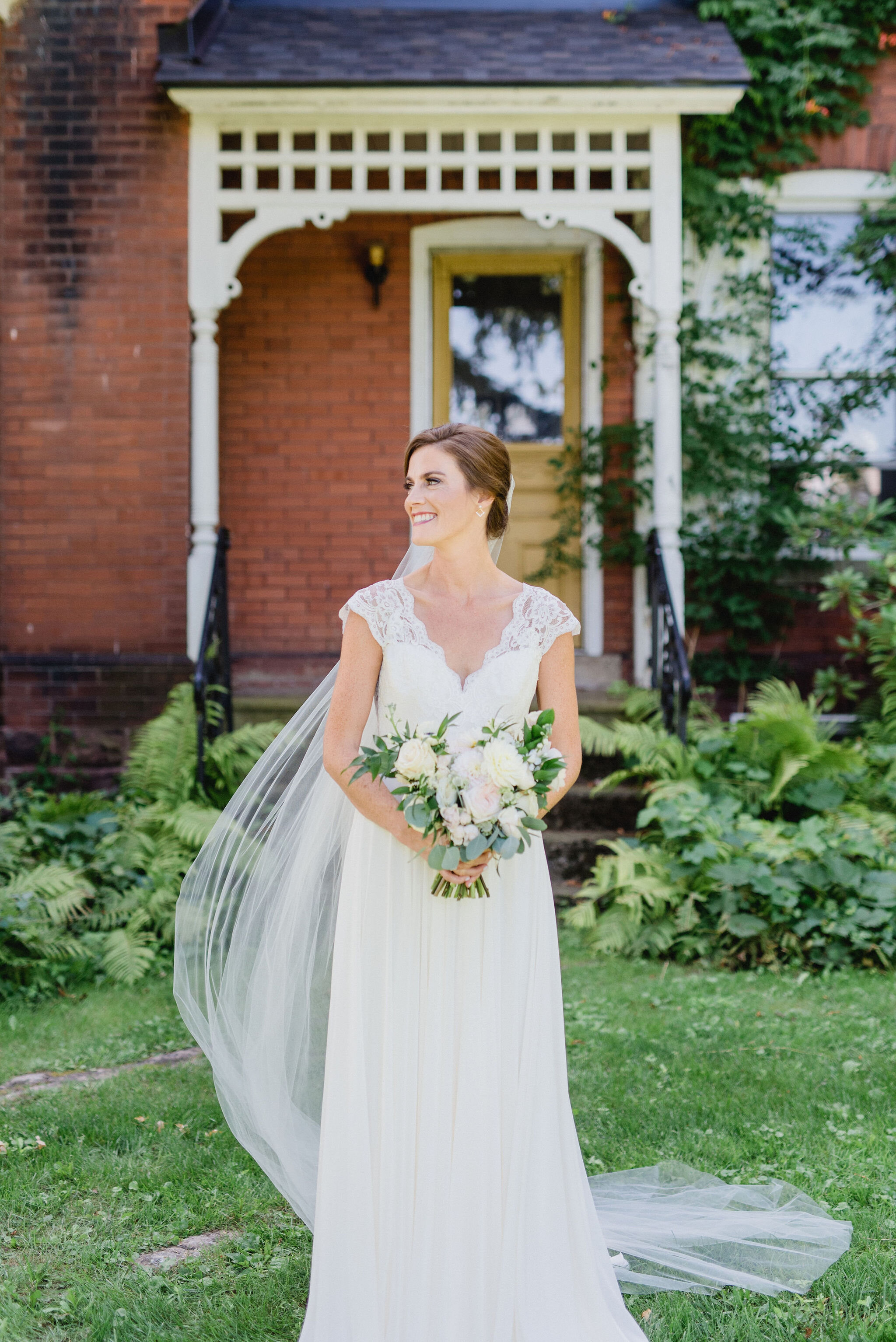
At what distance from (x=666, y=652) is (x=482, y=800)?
4.93m

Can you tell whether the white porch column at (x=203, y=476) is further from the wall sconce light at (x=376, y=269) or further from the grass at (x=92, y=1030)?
the grass at (x=92, y=1030)

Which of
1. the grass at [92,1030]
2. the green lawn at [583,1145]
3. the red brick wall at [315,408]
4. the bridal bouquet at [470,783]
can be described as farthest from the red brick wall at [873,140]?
the bridal bouquet at [470,783]

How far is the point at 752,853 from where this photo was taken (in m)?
5.66

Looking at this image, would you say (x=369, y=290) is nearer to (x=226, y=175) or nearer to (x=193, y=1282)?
(x=226, y=175)

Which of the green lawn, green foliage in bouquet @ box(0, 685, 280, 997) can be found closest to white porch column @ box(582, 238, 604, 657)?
green foliage in bouquet @ box(0, 685, 280, 997)

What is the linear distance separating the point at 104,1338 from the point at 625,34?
7.90m

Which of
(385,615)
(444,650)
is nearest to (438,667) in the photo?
(444,650)

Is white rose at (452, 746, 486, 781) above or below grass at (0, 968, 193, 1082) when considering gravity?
above

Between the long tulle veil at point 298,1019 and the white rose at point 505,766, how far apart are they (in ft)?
2.46

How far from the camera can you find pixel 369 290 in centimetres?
834

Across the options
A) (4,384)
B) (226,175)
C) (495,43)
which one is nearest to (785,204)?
(495,43)

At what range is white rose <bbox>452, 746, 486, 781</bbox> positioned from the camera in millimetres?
2307

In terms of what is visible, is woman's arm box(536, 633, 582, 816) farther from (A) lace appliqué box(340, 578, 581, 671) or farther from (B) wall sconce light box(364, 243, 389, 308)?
(B) wall sconce light box(364, 243, 389, 308)

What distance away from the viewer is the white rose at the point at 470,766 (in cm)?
231
